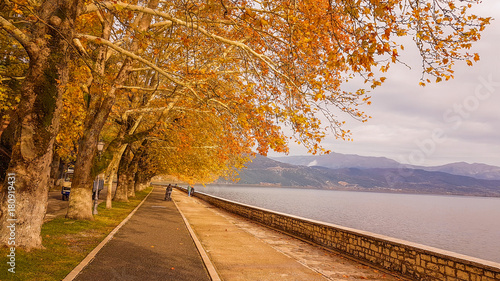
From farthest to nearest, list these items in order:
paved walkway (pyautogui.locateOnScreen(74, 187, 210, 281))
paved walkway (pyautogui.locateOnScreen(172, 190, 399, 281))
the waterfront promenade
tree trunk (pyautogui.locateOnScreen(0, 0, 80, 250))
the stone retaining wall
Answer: paved walkway (pyautogui.locateOnScreen(172, 190, 399, 281)) → tree trunk (pyautogui.locateOnScreen(0, 0, 80, 250)) → the waterfront promenade → paved walkway (pyautogui.locateOnScreen(74, 187, 210, 281)) → the stone retaining wall

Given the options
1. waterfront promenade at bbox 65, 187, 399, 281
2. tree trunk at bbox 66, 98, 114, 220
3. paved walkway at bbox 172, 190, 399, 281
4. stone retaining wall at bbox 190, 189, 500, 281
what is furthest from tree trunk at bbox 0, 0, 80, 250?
stone retaining wall at bbox 190, 189, 500, 281

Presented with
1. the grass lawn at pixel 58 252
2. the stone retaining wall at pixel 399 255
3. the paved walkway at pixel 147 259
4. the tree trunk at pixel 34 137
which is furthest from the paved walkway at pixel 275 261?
the tree trunk at pixel 34 137

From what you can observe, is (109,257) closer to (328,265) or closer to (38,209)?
(38,209)

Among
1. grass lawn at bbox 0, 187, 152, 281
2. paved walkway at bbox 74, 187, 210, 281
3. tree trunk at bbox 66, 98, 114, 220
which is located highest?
tree trunk at bbox 66, 98, 114, 220

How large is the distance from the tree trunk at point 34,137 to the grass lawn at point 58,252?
1.75ft

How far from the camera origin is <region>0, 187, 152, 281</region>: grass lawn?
6845 millimetres

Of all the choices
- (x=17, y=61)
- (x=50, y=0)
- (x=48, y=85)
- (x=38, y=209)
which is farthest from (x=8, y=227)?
(x=17, y=61)

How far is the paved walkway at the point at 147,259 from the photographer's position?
7.39 meters

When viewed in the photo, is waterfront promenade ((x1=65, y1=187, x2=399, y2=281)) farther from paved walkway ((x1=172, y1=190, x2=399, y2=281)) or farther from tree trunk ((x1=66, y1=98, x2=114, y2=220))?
tree trunk ((x1=66, y1=98, x2=114, y2=220))

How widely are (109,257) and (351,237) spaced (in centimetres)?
731

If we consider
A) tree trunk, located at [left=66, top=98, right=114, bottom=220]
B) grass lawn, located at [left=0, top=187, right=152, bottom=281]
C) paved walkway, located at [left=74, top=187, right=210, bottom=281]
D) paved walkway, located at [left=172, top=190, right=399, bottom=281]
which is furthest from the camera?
tree trunk, located at [left=66, top=98, right=114, bottom=220]

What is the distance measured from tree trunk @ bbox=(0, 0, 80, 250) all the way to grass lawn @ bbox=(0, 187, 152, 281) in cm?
53

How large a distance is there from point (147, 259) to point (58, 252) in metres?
2.23

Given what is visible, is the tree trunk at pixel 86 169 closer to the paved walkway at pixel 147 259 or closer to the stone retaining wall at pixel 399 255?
the paved walkway at pixel 147 259
